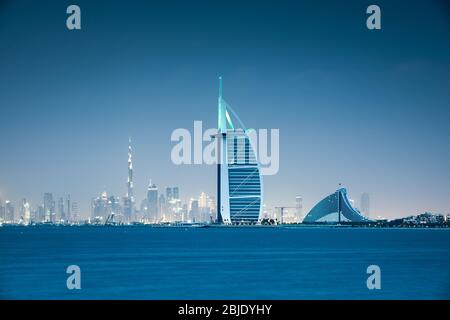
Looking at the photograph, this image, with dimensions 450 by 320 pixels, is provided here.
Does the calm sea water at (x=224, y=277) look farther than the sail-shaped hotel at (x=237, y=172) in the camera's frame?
No

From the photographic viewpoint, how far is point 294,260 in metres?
56.8

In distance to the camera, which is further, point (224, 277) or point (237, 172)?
point (237, 172)

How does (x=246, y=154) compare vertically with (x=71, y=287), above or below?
above

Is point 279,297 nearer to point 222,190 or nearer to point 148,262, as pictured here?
point 148,262

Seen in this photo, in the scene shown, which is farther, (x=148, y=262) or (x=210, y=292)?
(x=148, y=262)

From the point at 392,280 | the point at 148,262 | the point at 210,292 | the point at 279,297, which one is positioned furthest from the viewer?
the point at 148,262

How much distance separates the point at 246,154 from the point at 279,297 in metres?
125

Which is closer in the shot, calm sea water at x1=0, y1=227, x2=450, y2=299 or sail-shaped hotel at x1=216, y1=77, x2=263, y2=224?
calm sea water at x1=0, y1=227, x2=450, y2=299
